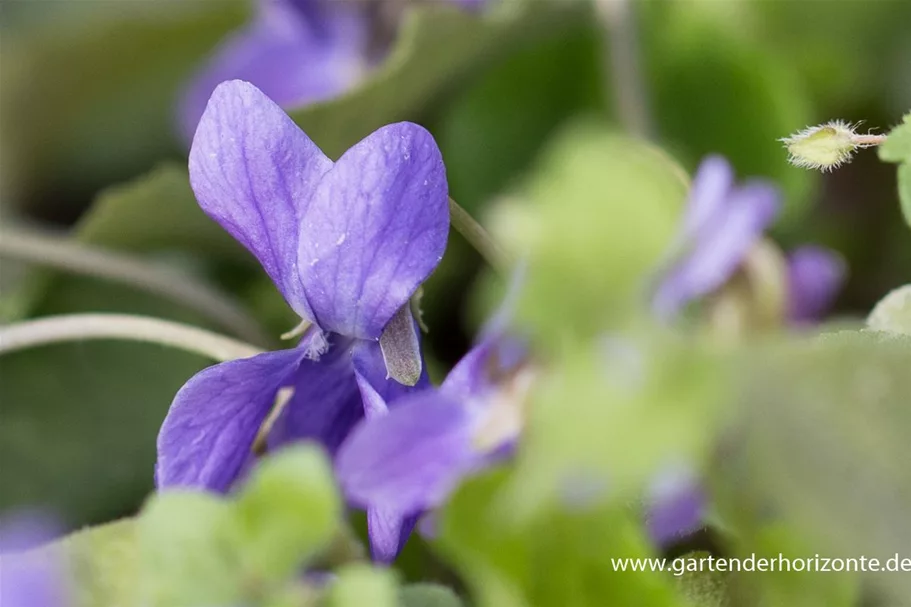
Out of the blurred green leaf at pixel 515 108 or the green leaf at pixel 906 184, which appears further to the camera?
the blurred green leaf at pixel 515 108

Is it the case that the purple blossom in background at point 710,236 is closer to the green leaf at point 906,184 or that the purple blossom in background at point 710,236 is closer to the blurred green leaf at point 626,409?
the blurred green leaf at point 626,409

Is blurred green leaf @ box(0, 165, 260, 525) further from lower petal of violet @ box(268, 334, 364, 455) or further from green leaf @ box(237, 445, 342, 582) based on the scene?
green leaf @ box(237, 445, 342, 582)

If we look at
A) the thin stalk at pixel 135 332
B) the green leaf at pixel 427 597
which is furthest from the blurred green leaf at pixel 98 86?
the green leaf at pixel 427 597

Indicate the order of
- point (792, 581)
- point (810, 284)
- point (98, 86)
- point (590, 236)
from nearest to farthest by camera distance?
point (590, 236) → point (792, 581) → point (810, 284) → point (98, 86)

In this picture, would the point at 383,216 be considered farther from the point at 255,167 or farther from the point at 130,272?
the point at 130,272

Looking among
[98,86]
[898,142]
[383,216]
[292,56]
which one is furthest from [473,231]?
[98,86]

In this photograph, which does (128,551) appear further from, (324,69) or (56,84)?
(56,84)

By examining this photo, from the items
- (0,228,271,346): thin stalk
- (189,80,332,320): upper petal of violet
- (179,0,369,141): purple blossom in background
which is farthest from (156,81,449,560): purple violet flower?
(179,0,369,141): purple blossom in background
